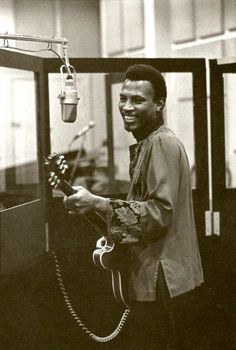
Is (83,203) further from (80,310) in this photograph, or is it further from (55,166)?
(80,310)

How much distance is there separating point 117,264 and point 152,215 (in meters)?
0.34

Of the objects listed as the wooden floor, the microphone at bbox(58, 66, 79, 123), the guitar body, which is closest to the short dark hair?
the microphone at bbox(58, 66, 79, 123)

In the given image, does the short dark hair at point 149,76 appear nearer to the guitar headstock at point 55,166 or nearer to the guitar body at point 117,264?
the guitar headstock at point 55,166

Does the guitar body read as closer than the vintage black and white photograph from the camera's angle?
No

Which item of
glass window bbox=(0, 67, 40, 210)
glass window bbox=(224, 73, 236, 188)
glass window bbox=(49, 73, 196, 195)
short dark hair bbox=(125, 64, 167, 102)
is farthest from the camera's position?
glass window bbox=(0, 67, 40, 210)

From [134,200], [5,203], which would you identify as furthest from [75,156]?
[134,200]

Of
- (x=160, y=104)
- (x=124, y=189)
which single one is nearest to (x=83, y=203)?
(x=160, y=104)

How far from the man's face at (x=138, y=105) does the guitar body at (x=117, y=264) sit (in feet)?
1.49

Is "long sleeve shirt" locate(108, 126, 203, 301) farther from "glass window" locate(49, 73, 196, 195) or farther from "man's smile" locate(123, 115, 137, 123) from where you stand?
"glass window" locate(49, 73, 196, 195)

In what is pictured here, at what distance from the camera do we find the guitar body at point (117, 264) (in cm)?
241

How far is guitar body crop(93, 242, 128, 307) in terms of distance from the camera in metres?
2.41

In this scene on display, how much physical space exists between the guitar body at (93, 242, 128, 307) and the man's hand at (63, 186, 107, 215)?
0.27 m

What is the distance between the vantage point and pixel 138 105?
2254mm

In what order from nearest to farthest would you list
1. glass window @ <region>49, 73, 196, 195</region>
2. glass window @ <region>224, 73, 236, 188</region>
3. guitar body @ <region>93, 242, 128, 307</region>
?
guitar body @ <region>93, 242, 128, 307</region> → glass window @ <region>224, 73, 236, 188</region> → glass window @ <region>49, 73, 196, 195</region>
